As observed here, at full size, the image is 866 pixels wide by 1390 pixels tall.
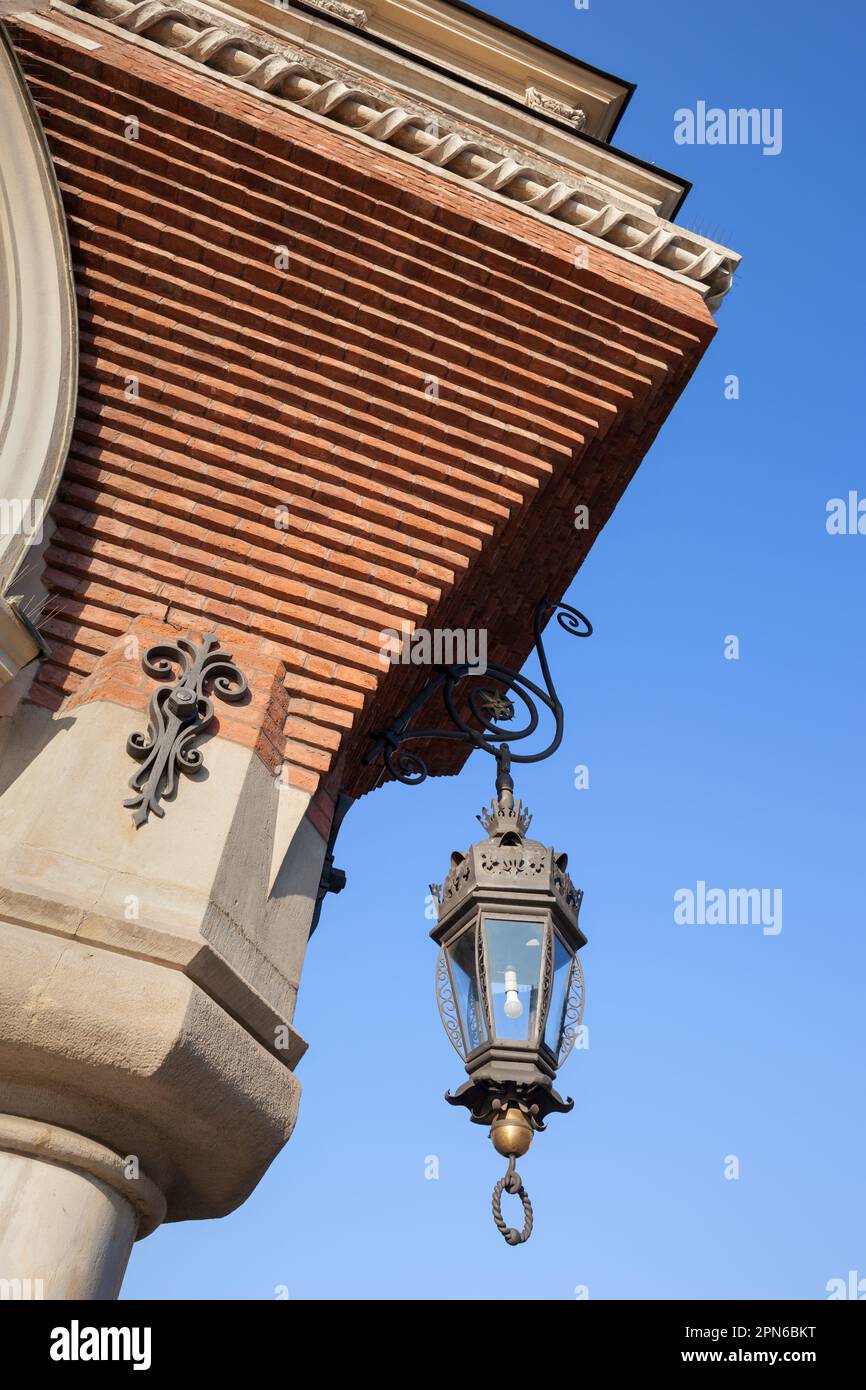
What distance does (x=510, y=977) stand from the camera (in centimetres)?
334

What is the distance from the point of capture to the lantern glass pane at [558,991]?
131 inches

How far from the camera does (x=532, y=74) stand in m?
6.78

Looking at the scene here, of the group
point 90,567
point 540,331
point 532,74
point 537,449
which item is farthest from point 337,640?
point 532,74

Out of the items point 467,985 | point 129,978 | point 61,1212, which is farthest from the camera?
point 467,985

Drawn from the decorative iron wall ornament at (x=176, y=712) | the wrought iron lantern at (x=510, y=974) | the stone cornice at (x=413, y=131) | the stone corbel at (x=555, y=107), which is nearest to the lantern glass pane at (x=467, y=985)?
the wrought iron lantern at (x=510, y=974)

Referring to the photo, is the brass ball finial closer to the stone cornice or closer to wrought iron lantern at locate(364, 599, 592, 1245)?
wrought iron lantern at locate(364, 599, 592, 1245)

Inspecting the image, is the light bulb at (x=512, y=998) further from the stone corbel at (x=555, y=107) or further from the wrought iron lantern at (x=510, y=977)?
the stone corbel at (x=555, y=107)

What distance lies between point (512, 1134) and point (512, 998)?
359 mm

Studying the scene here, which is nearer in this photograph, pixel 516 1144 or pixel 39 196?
pixel 516 1144

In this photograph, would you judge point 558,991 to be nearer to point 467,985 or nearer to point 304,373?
point 467,985

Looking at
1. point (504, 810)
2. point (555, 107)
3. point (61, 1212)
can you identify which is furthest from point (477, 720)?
point (555, 107)

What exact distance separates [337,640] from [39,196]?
183cm
